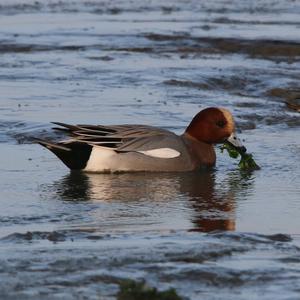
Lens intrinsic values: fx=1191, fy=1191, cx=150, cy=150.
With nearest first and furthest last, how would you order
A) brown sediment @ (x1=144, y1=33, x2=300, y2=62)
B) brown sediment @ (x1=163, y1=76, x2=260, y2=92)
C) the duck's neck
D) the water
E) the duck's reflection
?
the water, the duck's reflection, the duck's neck, brown sediment @ (x1=163, y1=76, x2=260, y2=92), brown sediment @ (x1=144, y1=33, x2=300, y2=62)

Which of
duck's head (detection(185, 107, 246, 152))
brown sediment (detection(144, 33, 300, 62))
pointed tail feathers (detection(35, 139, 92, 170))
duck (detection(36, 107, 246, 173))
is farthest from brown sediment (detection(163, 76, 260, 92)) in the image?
pointed tail feathers (detection(35, 139, 92, 170))

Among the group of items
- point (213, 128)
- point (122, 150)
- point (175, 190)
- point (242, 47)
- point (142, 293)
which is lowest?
point (175, 190)

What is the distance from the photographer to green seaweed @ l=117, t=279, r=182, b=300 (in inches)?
236

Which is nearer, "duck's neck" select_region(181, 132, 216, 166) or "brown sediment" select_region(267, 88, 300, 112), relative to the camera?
"duck's neck" select_region(181, 132, 216, 166)

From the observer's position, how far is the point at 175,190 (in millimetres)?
9828

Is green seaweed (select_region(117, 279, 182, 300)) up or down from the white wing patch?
down

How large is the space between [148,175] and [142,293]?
452 centimetres

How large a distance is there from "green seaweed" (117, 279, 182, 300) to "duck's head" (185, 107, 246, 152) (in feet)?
16.1

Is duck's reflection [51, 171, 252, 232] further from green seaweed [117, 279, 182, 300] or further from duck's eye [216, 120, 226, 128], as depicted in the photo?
green seaweed [117, 279, 182, 300]

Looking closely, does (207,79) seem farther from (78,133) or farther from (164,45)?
(78,133)

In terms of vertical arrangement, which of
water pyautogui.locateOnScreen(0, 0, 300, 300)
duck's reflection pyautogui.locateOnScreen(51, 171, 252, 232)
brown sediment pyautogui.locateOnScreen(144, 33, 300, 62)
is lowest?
duck's reflection pyautogui.locateOnScreen(51, 171, 252, 232)

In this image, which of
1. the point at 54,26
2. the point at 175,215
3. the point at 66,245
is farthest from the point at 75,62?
the point at 66,245

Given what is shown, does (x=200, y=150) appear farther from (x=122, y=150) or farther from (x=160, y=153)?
(x=122, y=150)

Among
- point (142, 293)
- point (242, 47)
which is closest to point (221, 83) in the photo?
point (242, 47)
